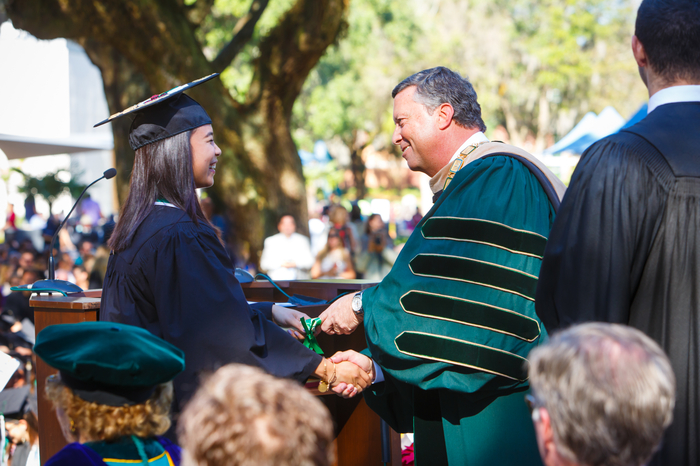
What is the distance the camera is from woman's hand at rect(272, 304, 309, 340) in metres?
2.60

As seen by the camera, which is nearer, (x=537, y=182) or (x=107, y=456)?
(x=107, y=456)

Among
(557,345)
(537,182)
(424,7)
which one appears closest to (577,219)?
(557,345)

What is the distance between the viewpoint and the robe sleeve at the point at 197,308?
7.02 ft

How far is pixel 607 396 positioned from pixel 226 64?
9836 millimetres

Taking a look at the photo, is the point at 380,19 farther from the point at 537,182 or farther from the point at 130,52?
the point at 537,182

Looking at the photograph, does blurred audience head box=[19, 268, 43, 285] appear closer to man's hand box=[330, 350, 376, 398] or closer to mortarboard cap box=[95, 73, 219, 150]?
mortarboard cap box=[95, 73, 219, 150]

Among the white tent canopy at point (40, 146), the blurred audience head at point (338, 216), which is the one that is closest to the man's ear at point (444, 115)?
the blurred audience head at point (338, 216)

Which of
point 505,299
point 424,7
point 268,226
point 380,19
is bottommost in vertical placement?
point 268,226

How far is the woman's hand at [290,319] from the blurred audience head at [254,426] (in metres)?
1.33

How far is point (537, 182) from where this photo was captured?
8.11 feet

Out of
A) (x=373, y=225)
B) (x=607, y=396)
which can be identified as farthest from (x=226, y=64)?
(x=607, y=396)

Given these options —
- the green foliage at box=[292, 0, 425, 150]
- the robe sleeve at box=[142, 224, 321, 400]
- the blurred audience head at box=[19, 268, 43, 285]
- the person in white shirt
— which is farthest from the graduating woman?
the green foliage at box=[292, 0, 425, 150]

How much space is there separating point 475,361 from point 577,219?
72 cm

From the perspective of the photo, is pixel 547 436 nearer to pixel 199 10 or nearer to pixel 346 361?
pixel 346 361
